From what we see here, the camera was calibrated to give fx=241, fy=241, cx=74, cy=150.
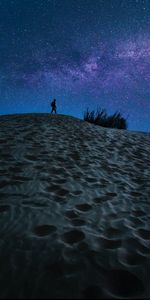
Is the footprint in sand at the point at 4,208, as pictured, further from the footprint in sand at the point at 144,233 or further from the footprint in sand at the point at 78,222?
the footprint in sand at the point at 144,233

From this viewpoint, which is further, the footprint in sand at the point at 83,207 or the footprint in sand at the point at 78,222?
the footprint in sand at the point at 83,207

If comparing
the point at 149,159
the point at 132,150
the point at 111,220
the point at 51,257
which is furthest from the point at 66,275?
the point at 132,150

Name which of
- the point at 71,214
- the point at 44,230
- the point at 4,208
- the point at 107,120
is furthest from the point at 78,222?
the point at 107,120

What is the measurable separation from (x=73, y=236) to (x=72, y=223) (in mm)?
332

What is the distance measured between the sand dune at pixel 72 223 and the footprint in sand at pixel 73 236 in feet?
0.04

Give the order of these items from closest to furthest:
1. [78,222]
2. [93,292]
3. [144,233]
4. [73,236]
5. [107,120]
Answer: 1. [93,292]
2. [73,236]
3. [144,233]
4. [78,222]
5. [107,120]

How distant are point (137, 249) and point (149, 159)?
15.7 ft

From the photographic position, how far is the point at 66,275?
2387 millimetres

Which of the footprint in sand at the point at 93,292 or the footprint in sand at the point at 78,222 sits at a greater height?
the footprint in sand at the point at 78,222

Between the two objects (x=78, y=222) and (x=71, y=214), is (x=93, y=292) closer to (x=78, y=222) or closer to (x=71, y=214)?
(x=78, y=222)

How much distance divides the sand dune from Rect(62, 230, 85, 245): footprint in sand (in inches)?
0.5

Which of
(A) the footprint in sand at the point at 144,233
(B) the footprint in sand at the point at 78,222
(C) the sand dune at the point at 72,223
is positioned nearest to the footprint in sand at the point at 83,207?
(C) the sand dune at the point at 72,223

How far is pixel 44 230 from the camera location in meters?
3.19

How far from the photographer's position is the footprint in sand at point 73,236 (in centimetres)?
297
